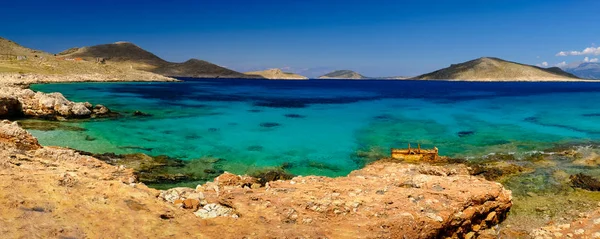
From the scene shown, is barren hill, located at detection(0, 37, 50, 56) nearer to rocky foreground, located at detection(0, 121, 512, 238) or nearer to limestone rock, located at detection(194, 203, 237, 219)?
rocky foreground, located at detection(0, 121, 512, 238)

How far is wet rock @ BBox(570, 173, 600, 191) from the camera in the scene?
16478 millimetres

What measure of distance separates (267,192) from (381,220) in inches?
140

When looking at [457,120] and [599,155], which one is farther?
[457,120]

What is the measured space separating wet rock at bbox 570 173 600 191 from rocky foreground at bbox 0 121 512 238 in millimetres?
6468

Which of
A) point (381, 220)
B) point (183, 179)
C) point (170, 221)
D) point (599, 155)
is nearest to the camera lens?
point (170, 221)

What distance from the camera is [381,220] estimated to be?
952 cm

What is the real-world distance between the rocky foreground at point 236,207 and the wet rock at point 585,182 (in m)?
6.47

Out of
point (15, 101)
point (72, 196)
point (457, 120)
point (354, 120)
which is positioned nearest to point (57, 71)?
point (15, 101)

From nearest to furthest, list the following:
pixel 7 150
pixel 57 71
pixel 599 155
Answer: pixel 7 150
pixel 599 155
pixel 57 71

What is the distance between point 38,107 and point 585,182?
131 ft

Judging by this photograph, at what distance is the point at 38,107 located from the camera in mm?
32625

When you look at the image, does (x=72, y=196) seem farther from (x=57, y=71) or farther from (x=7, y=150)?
(x=57, y=71)

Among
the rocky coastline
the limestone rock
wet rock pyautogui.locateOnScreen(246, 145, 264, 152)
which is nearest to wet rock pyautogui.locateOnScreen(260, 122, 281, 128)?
wet rock pyautogui.locateOnScreen(246, 145, 264, 152)

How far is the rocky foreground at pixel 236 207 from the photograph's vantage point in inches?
313
